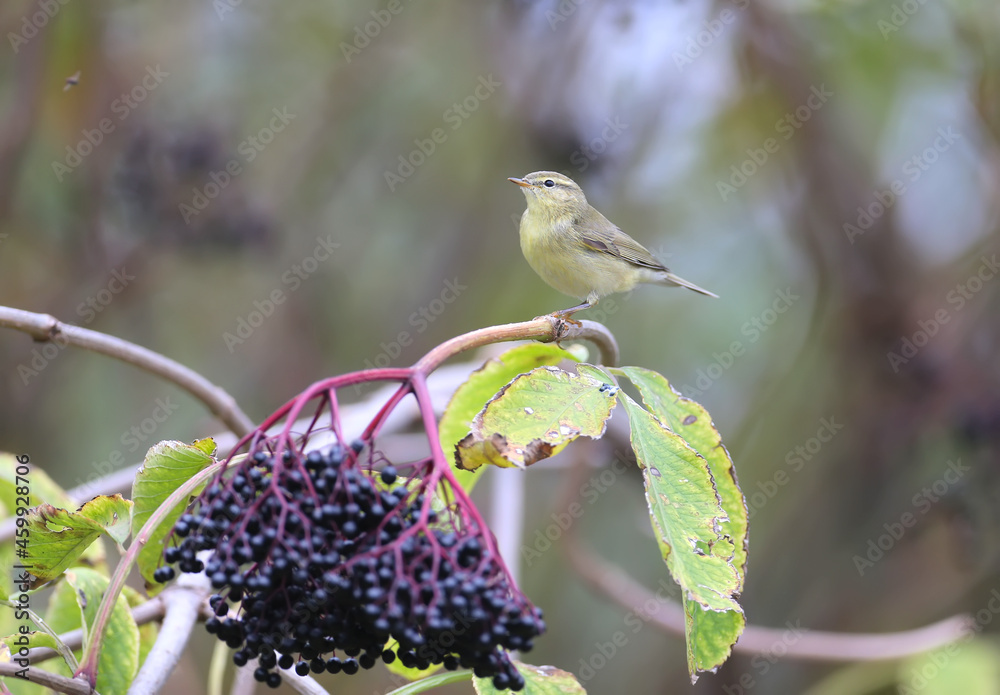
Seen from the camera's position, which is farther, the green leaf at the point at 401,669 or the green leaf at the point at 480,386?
the green leaf at the point at 480,386

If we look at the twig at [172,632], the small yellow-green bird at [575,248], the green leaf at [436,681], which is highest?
the small yellow-green bird at [575,248]

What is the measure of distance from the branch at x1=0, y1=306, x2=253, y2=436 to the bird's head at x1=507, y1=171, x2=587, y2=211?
2272 millimetres

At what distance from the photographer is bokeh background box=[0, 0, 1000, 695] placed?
505 cm

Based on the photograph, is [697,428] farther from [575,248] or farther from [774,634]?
[575,248]

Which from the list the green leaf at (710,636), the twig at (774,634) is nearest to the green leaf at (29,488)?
the green leaf at (710,636)

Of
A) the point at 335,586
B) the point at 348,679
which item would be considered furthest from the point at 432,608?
the point at 348,679

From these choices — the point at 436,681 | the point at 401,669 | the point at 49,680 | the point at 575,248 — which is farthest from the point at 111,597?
the point at 575,248

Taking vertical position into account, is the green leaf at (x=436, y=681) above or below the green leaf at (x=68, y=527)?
above

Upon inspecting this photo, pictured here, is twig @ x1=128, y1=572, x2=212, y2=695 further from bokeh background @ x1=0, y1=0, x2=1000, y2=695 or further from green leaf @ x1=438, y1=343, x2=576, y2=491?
bokeh background @ x1=0, y1=0, x2=1000, y2=695

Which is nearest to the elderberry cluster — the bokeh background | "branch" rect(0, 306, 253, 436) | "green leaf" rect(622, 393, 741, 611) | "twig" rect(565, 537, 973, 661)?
"green leaf" rect(622, 393, 741, 611)

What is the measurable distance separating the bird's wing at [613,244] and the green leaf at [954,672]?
2157 mm

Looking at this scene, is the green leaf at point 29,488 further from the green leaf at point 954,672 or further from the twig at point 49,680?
the green leaf at point 954,672

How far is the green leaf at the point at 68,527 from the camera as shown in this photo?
1550mm

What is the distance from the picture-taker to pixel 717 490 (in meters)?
1.68
